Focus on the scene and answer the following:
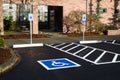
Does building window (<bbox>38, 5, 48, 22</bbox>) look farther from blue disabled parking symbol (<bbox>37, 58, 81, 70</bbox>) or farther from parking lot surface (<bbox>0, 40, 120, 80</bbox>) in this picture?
blue disabled parking symbol (<bbox>37, 58, 81, 70</bbox>)

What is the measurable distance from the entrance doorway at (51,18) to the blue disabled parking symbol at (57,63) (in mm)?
15366

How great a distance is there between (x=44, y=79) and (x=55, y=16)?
21495mm

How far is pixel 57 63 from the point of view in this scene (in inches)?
460

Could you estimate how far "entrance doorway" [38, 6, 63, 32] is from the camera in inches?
1125

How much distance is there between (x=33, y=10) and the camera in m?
24.1

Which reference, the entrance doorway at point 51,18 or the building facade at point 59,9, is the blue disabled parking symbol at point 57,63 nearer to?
the building facade at point 59,9

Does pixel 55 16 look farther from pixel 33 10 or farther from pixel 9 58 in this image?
pixel 9 58

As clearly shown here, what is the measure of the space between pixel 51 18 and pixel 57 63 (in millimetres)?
20745

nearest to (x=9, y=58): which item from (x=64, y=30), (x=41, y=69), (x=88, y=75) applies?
(x=41, y=69)

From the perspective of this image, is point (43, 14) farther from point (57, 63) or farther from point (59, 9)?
point (57, 63)

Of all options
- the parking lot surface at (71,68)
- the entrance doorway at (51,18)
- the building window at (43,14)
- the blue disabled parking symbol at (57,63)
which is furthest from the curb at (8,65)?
the building window at (43,14)

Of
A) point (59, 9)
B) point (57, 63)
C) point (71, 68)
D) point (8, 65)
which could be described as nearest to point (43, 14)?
point (59, 9)

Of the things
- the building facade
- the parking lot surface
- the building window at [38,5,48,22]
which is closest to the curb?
the parking lot surface

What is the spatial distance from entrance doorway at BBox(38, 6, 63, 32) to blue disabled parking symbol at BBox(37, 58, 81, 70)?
15.4 m
